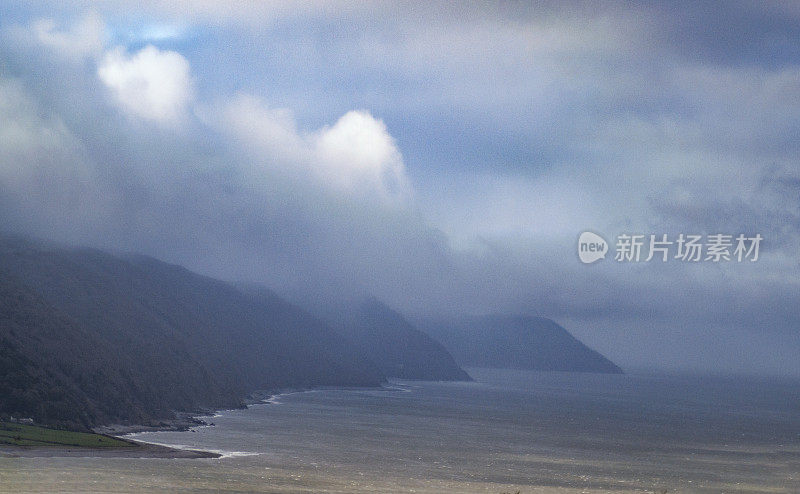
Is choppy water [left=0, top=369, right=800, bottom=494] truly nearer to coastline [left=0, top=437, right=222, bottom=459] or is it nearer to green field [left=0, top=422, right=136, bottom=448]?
coastline [left=0, top=437, right=222, bottom=459]

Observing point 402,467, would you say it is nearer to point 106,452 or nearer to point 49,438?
point 106,452

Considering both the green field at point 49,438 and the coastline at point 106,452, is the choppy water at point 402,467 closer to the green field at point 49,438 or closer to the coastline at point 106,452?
the coastline at point 106,452

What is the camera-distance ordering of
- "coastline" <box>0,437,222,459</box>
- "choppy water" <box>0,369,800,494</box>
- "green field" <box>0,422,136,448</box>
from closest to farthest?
"choppy water" <box>0,369,800,494</box> → "coastline" <box>0,437,222,459</box> → "green field" <box>0,422,136,448</box>

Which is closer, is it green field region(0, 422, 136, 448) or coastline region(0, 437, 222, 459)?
coastline region(0, 437, 222, 459)

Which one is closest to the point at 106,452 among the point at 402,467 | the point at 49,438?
the point at 49,438

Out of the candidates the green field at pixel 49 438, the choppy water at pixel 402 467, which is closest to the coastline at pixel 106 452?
the green field at pixel 49 438

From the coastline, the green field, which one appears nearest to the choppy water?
the coastline

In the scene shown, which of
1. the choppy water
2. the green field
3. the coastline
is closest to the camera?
the choppy water

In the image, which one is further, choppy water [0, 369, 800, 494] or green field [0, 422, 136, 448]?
green field [0, 422, 136, 448]

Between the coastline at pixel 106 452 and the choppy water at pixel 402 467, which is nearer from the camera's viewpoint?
the choppy water at pixel 402 467
